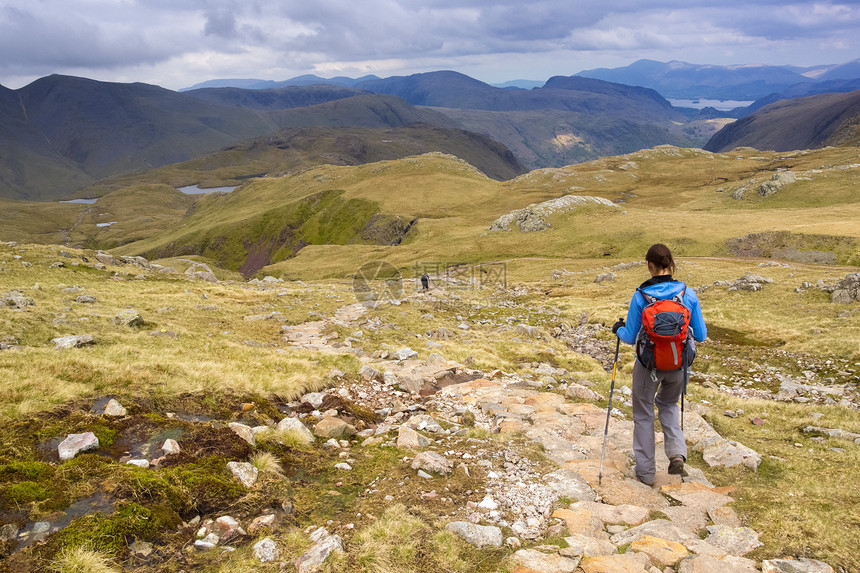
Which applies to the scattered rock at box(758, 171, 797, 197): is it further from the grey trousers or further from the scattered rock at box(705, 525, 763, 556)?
the scattered rock at box(705, 525, 763, 556)

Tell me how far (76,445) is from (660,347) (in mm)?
11393

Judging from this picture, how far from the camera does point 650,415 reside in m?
9.68

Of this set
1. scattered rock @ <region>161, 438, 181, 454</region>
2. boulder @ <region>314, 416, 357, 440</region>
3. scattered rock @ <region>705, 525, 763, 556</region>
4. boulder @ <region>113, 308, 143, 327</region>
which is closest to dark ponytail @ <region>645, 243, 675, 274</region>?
scattered rock @ <region>705, 525, 763, 556</region>

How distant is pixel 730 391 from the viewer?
805 inches

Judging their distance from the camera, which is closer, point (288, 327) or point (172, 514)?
point (172, 514)

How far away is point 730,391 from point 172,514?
2234cm

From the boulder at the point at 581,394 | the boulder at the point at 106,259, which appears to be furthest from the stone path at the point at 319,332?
the boulder at the point at 106,259

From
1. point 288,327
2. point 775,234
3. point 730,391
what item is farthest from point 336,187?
point 730,391

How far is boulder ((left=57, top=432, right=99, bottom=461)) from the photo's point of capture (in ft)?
26.8

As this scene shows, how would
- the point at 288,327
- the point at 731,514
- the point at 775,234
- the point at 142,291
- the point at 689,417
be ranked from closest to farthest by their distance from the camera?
the point at 731,514 → the point at 689,417 → the point at 288,327 → the point at 142,291 → the point at 775,234

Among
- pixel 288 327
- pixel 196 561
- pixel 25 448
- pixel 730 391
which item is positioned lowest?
pixel 730 391

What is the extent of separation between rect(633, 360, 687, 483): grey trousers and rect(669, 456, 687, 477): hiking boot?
90 millimetres

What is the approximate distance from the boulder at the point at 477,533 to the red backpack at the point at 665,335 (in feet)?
15.0

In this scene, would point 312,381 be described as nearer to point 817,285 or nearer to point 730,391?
point 730,391
